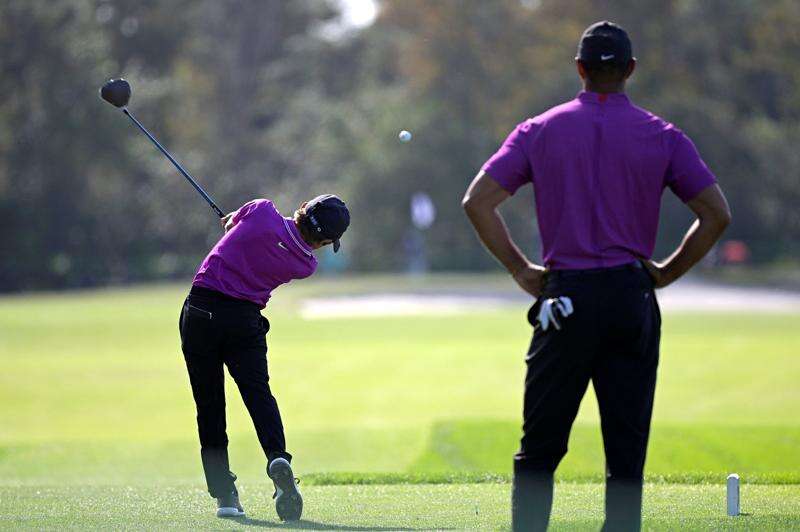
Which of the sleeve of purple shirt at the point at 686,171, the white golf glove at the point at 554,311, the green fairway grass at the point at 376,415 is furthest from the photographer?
the green fairway grass at the point at 376,415

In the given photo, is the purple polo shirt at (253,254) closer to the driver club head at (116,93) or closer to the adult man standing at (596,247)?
the driver club head at (116,93)

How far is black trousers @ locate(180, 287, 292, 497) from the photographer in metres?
7.34

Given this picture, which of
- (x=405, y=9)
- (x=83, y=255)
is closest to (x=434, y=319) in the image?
(x=83, y=255)

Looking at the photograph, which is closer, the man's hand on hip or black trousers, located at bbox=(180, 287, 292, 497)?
the man's hand on hip

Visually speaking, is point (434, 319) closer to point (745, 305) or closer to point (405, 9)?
point (745, 305)

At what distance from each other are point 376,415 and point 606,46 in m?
12.1

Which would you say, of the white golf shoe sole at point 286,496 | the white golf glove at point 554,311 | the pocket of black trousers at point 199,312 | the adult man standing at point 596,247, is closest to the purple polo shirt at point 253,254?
the pocket of black trousers at point 199,312

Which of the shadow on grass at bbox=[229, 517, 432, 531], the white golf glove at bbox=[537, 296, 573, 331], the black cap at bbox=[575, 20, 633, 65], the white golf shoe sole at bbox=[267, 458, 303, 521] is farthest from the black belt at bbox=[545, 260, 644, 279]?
the white golf shoe sole at bbox=[267, 458, 303, 521]

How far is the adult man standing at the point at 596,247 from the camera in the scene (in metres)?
5.52

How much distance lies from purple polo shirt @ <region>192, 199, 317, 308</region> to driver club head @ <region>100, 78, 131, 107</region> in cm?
143

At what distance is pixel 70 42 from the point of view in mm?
64312

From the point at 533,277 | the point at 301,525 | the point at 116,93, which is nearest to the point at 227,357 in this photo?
the point at 301,525

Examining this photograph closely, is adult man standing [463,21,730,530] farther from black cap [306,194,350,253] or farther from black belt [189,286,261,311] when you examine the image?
black belt [189,286,261,311]

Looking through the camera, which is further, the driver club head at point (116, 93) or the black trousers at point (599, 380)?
the driver club head at point (116, 93)
